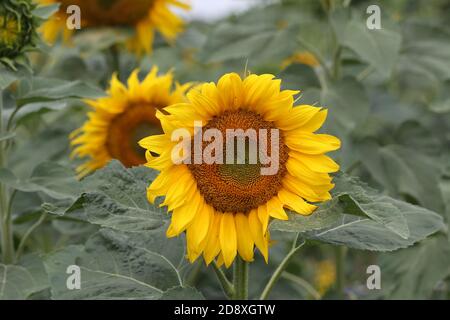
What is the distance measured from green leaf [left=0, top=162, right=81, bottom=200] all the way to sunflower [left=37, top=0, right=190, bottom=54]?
94cm

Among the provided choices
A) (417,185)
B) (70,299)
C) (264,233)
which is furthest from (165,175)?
(417,185)

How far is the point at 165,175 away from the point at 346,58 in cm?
125

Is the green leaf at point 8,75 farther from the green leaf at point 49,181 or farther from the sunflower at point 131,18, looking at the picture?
the sunflower at point 131,18

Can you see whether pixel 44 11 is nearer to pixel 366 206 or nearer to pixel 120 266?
pixel 120 266

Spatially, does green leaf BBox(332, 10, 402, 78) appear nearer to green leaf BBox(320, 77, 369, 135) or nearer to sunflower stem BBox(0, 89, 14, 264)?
green leaf BBox(320, 77, 369, 135)

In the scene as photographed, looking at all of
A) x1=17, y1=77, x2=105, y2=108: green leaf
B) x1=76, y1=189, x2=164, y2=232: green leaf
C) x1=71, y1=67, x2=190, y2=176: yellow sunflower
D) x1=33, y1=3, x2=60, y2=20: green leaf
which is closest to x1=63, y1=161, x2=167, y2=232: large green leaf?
x1=76, y1=189, x2=164, y2=232: green leaf

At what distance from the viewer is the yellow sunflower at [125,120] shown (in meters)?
2.30

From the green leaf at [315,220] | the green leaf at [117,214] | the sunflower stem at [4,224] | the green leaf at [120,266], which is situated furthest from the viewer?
the sunflower stem at [4,224]

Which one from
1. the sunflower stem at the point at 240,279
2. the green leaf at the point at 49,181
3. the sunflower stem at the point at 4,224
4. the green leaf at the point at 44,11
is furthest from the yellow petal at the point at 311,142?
the sunflower stem at the point at 4,224

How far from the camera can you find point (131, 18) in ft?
9.38

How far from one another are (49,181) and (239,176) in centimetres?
61

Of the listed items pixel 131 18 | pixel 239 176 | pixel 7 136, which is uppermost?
pixel 131 18

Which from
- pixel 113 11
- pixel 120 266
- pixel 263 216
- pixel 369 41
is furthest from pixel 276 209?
pixel 113 11

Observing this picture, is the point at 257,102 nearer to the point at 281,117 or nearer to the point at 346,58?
the point at 281,117
